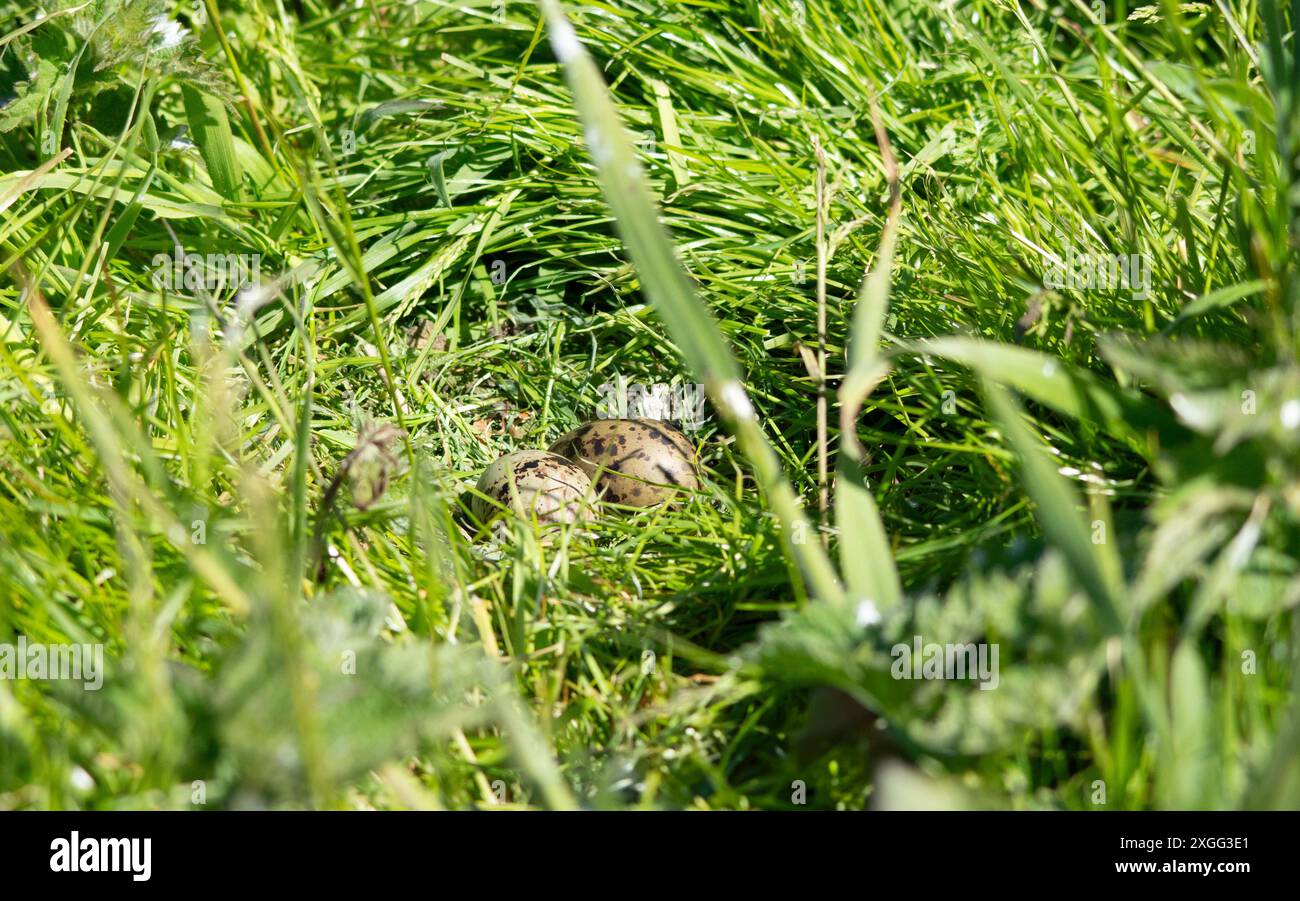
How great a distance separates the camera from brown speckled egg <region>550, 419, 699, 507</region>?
2.68 m

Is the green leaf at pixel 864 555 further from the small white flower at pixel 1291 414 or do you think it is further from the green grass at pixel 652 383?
the small white flower at pixel 1291 414

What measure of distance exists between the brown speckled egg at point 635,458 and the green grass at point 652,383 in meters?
0.09

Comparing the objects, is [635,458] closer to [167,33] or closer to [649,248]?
[649,248]

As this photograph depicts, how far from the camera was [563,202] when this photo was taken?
3332mm

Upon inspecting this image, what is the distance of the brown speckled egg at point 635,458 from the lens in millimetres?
2678

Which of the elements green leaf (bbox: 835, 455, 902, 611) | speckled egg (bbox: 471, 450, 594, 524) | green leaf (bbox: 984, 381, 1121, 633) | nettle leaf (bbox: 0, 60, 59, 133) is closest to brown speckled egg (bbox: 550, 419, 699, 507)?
speckled egg (bbox: 471, 450, 594, 524)

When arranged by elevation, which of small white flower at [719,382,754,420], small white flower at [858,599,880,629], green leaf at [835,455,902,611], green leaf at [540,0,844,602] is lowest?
small white flower at [858,599,880,629]

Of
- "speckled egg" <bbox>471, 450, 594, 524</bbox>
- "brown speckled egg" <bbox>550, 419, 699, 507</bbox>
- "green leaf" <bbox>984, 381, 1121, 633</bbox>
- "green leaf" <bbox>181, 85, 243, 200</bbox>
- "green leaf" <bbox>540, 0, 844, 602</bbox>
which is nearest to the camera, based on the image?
"green leaf" <bbox>984, 381, 1121, 633</bbox>

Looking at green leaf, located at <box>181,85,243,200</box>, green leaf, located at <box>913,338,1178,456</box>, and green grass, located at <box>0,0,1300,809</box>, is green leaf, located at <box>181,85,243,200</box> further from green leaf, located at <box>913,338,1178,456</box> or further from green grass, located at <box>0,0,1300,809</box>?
green leaf, located at <box>913,338,1178,456</box>

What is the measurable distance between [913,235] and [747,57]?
3.44 feet

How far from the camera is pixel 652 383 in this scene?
127 inches

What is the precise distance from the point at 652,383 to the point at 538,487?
2.46ft

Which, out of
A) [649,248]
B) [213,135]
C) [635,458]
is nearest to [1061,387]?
[649,248]

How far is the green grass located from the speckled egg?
8cm
